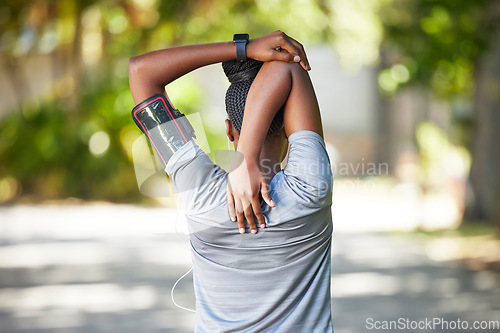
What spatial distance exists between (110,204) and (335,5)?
26.0ft

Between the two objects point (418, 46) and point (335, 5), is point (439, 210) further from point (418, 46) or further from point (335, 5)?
point (335, 5)

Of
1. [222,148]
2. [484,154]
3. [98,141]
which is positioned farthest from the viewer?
[98,141]

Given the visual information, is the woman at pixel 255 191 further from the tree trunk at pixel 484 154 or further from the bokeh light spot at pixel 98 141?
the bokeh light spot at pixel 98 141

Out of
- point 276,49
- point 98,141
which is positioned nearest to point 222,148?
point 276,49

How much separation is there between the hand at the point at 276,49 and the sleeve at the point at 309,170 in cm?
20

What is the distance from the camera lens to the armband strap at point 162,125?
1.63 m

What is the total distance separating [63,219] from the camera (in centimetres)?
1298

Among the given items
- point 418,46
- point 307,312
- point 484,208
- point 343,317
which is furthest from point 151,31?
point 307,312

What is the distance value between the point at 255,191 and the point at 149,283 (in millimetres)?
6091

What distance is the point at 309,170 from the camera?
156 centimetres

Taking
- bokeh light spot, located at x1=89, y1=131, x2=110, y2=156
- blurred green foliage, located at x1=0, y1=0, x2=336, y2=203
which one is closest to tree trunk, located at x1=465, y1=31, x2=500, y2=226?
blurred green foliage, located at x1=0, y1=0, x2=336, y2=203

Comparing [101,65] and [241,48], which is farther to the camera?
[101,65]

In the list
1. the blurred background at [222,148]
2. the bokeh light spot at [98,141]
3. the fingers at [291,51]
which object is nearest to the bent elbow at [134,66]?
the fingers at [291,51]

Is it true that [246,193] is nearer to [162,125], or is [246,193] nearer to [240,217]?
[240,217]
